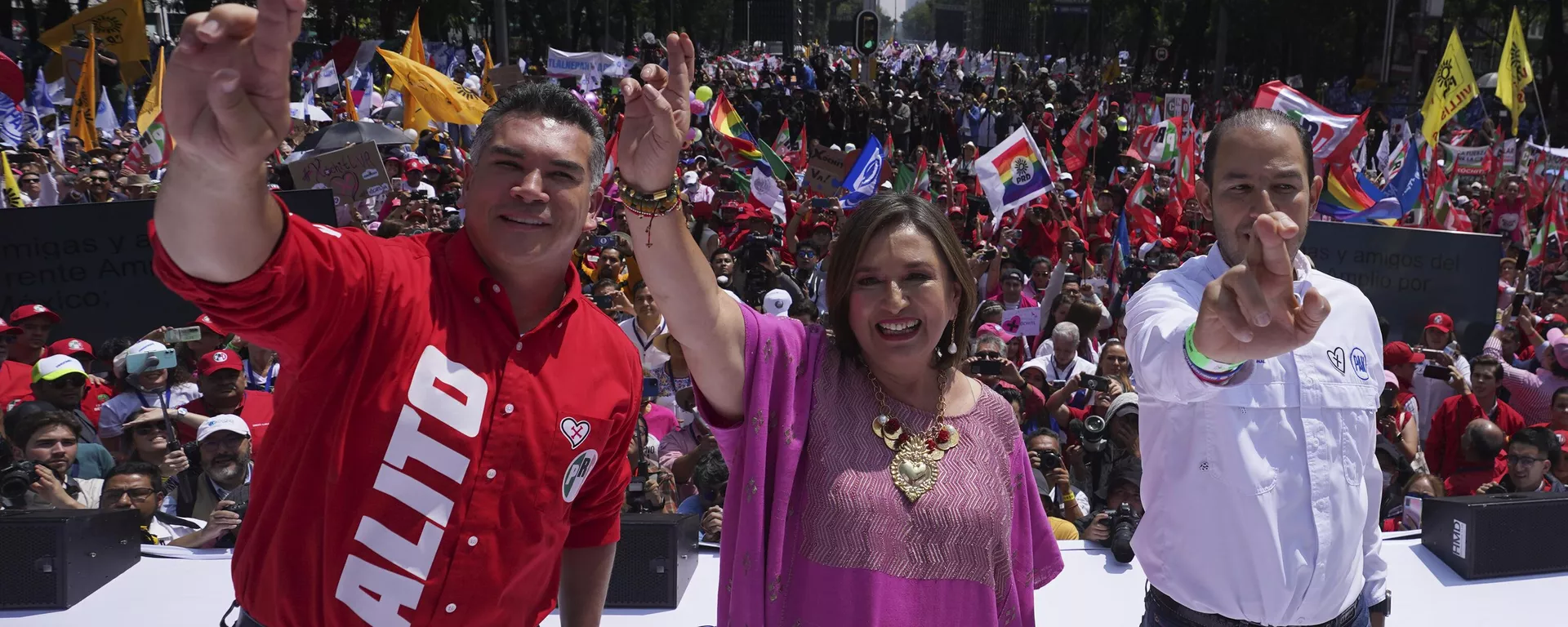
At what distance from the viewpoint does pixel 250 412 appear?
20.6 ft

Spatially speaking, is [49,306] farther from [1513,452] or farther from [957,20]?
[957,20]

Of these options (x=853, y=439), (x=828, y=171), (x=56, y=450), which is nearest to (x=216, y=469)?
(x=56, y=450)

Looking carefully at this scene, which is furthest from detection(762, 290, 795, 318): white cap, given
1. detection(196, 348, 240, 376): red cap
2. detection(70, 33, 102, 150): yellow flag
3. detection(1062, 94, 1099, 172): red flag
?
detection(1062, 94, 1099, 172): red flag

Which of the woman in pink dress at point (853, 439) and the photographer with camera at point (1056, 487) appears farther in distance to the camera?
the photographer with camera at point (1056, 487)

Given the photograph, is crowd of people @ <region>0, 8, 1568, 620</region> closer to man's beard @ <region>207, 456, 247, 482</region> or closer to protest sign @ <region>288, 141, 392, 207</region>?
man's beard @ <region>207, 456, 247, 482</region>

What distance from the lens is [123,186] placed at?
11.4 meters

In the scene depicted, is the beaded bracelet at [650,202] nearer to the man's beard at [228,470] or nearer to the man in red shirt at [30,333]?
→ the man's beard at [228,470]

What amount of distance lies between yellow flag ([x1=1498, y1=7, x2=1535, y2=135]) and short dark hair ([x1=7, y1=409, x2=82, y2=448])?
43.8 feet

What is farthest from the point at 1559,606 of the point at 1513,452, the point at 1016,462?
the point at 1513,452

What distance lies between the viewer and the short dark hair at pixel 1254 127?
7.77 feet

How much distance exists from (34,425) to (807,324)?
468 cm

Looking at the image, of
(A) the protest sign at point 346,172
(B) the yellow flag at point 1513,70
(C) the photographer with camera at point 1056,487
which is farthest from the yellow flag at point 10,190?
(B) the yellow flag at point 1513,70

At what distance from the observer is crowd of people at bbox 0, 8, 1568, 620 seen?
5488 millimetres

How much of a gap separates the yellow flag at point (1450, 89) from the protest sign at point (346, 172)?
10071 millimetres
